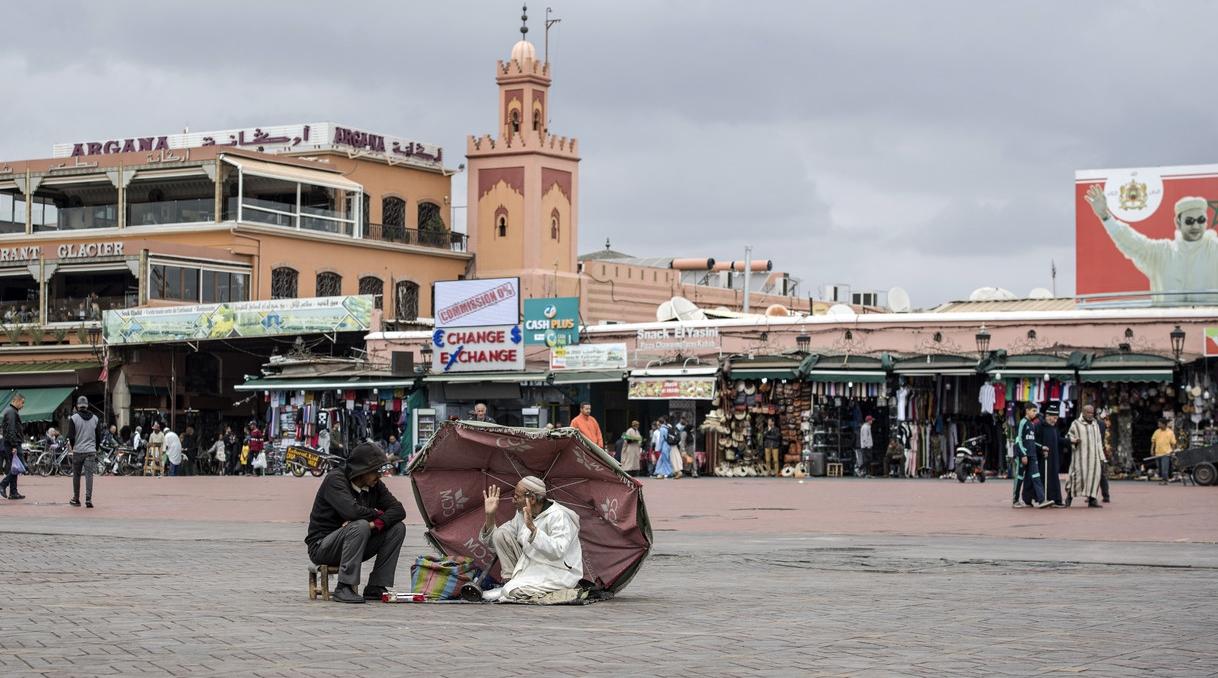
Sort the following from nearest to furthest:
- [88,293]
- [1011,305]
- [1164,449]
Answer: [1164,449], [1011,305], [88,293]

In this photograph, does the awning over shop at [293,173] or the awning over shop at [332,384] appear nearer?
the awning over shop at [332,384]

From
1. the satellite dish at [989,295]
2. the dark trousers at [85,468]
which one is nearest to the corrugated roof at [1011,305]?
the satellite dish at [989,295]

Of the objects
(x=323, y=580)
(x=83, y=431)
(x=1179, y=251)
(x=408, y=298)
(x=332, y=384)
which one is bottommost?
(x=323, y=580)

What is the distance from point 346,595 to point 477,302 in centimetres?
3303

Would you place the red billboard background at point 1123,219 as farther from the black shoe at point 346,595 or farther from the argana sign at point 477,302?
the black shoe at point 346,595

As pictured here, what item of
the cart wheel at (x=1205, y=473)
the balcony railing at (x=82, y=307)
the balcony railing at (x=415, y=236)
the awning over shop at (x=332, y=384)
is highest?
the balcony railing at (x=415, y=236)

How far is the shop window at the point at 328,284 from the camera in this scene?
57969 mm

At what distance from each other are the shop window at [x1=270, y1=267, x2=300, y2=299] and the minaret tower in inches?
331

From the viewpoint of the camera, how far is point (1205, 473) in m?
29.8

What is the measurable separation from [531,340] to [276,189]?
1894 cm

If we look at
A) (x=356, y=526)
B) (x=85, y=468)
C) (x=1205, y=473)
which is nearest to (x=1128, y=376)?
(x=1205, y=473)

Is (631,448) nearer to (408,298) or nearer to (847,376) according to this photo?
(847,376)

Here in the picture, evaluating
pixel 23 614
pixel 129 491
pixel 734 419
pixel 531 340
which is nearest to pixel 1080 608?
pixel 23 614

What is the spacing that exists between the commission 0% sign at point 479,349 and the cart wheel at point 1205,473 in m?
18.3
